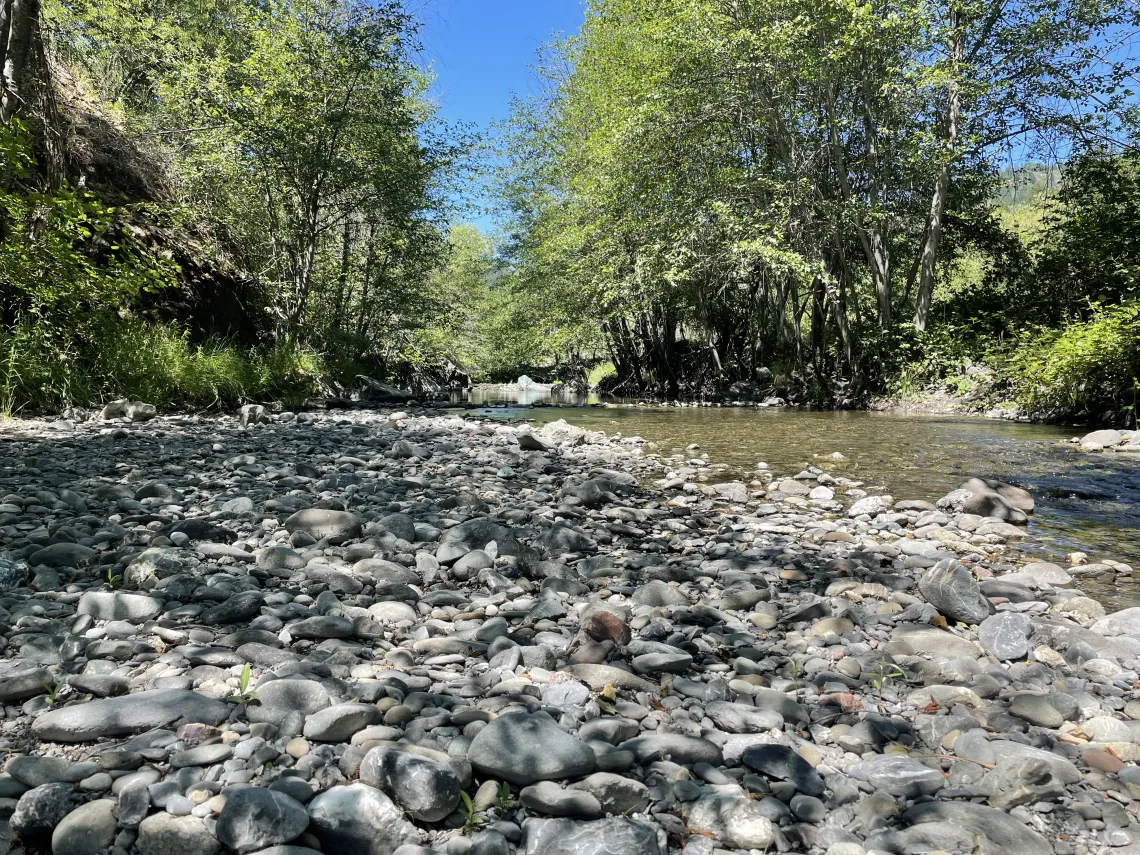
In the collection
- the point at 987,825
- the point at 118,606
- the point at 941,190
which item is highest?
the point at 941,190

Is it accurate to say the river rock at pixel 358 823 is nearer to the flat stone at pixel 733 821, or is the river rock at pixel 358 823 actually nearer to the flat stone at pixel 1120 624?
the flat stone at pixel 733 821

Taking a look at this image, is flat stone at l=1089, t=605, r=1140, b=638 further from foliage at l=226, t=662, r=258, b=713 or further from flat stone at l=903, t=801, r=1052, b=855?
foliage at l=226, t=662, r=258, b=713

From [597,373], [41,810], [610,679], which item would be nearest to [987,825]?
[610,679]

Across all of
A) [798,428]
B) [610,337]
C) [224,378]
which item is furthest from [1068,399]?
[610,337]

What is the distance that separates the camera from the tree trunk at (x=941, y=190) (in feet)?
A: 47.7

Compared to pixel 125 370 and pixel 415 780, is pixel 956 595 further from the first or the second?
pixel 125 370

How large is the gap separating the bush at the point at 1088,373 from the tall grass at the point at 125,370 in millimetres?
14498

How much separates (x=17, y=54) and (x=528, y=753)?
10721mm

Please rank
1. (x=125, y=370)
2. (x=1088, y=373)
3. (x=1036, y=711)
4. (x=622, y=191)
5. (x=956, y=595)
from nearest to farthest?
(x=1036, y=711)
(x=956, y=595)
(x=125, y=370)
(x=1088, y=373)
(x=622, y=191)

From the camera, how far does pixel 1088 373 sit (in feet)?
35.8

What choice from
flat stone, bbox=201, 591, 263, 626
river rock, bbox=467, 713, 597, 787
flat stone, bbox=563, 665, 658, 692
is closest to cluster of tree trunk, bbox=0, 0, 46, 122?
flat stone, bbox=201, 591, 263, 626

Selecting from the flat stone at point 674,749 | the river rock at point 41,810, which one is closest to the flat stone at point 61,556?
the river rock at point 41,810

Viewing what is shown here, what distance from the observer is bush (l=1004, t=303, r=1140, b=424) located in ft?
33.9

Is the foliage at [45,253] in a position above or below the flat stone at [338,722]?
above
